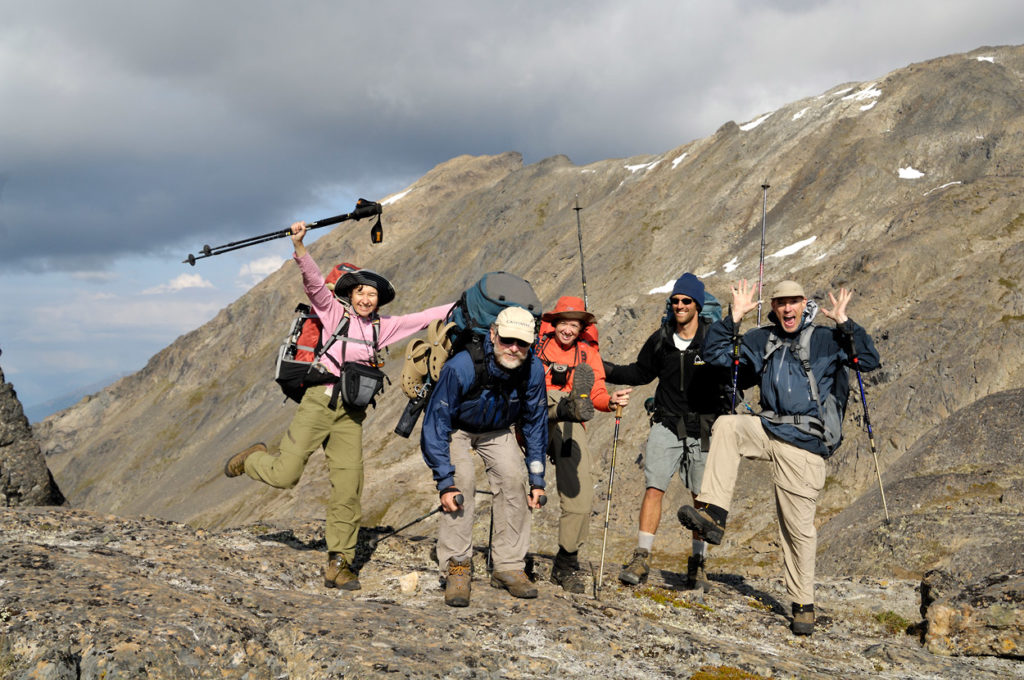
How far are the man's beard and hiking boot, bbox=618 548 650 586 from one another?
10.9ft

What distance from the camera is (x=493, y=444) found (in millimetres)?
7359

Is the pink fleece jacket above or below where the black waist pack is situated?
above

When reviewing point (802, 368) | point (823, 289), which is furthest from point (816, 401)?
point (823, 289)

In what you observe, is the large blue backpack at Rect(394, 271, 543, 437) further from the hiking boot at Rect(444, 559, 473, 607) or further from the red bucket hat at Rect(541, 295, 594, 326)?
the hiking boot at Rect(444, 559, 473, 607)

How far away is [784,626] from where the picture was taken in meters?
7.46

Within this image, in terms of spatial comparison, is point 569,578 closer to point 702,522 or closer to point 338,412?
point 702,522

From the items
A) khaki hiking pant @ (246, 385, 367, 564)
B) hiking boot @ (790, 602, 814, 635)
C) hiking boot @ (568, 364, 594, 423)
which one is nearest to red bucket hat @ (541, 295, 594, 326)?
hiking boot @ (568, 364, 594, 423)

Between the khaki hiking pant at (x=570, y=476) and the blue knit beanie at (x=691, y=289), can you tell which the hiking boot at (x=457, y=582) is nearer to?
the khaki hiking pant at (x=570, y=476)

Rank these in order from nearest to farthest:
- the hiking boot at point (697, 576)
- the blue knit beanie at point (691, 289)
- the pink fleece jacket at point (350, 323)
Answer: the pink fleece jacket at point (350, 323) < the blue knit beanie at point (691, 289) < the hiking boot at point (697, 576)

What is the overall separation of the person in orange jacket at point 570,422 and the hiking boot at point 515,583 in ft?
3.27

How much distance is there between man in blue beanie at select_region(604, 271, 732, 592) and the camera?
8320 mm

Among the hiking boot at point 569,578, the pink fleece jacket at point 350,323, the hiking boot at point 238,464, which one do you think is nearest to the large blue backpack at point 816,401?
the hiking boot at point 569,578

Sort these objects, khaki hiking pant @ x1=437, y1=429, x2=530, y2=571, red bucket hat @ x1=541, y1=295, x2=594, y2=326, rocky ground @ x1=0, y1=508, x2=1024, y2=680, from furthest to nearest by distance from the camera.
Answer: red bucket hat @ x1=541, y1=295, x2=594, y2=326 → khaki hiking pant @ x1=437, y1=429, x2=530, y2=571 → rocky ground @ x1=0, y1=508, x2=1024, y2=680

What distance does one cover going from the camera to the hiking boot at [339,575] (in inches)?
297
